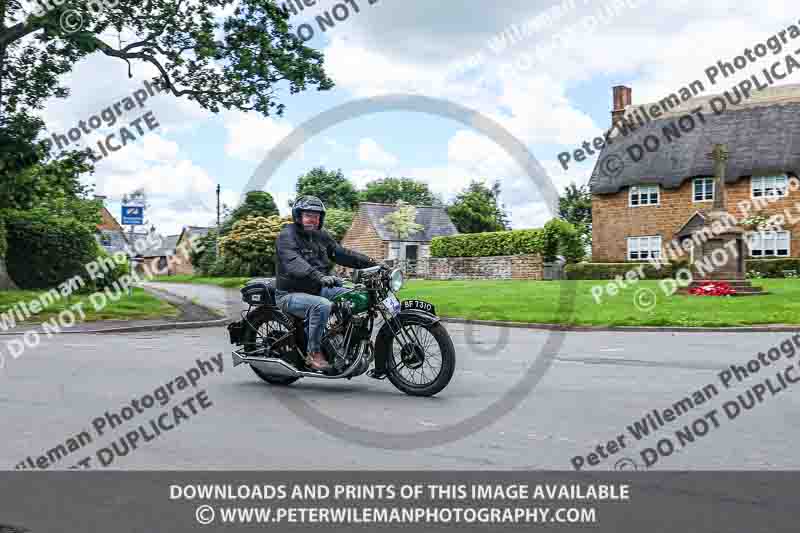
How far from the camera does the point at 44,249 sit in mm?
25891

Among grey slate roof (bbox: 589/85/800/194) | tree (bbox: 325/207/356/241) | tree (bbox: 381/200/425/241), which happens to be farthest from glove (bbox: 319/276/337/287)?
tree (bbox: 325/207/356/241)

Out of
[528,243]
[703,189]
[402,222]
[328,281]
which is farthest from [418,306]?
[402,222]

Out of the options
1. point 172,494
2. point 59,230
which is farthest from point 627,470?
point 59,230

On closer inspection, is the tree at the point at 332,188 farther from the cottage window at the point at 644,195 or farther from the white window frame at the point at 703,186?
the white window frame at the point at 703,186

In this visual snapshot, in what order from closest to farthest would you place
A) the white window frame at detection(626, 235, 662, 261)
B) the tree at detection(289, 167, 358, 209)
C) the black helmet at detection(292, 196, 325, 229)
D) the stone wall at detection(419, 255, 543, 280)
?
1. the black helmet at detection(292, 196, 325, 229)
2. the stone wall at detection(419, 255, 543, 280)
3. the white window frame at detection(626, 235, 662, 261)
4. the tree at detection(289, 167, 358, 209)

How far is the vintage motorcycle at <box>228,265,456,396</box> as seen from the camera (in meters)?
7.84

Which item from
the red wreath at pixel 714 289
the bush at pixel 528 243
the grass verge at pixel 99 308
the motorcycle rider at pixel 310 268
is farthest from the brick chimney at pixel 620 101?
the motorcycle rider at pixel 310 268

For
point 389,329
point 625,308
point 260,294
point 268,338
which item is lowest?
point 625,308

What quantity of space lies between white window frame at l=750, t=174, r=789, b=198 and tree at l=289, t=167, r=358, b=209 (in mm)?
52682

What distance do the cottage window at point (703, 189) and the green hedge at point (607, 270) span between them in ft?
20.8

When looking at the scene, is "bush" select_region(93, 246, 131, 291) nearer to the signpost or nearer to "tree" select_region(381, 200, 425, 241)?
the signpost

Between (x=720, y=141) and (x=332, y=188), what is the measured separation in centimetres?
5183

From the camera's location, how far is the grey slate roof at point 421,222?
220 ft

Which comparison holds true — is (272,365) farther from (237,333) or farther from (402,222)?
(402,222)
